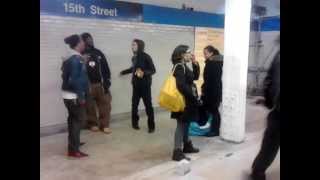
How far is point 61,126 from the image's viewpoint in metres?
2.82

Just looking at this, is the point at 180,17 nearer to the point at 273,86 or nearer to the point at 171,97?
the point at 171,97

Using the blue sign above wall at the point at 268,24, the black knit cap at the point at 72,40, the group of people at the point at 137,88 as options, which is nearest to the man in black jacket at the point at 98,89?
the group of people at the point at 137,88

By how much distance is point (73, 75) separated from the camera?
2.46 metres

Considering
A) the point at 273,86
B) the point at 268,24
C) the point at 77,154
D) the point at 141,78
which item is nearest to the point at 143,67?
the point at 141,78

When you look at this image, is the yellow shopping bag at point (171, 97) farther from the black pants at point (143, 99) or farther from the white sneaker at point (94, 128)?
the white sneaker at point (94, 128)

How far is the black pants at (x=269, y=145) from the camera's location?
1.64 m

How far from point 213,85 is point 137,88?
751mm

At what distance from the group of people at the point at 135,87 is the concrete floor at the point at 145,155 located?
0.08m

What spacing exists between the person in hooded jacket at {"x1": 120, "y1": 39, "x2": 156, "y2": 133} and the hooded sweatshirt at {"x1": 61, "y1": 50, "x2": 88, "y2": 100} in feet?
1.48

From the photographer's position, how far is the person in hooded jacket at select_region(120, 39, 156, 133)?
2.71 m

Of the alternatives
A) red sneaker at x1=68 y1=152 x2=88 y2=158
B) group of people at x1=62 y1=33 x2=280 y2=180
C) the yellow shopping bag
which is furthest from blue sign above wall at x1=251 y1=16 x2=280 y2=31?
red sneaker at x1=68 y1=152 x2=88 y2=158
